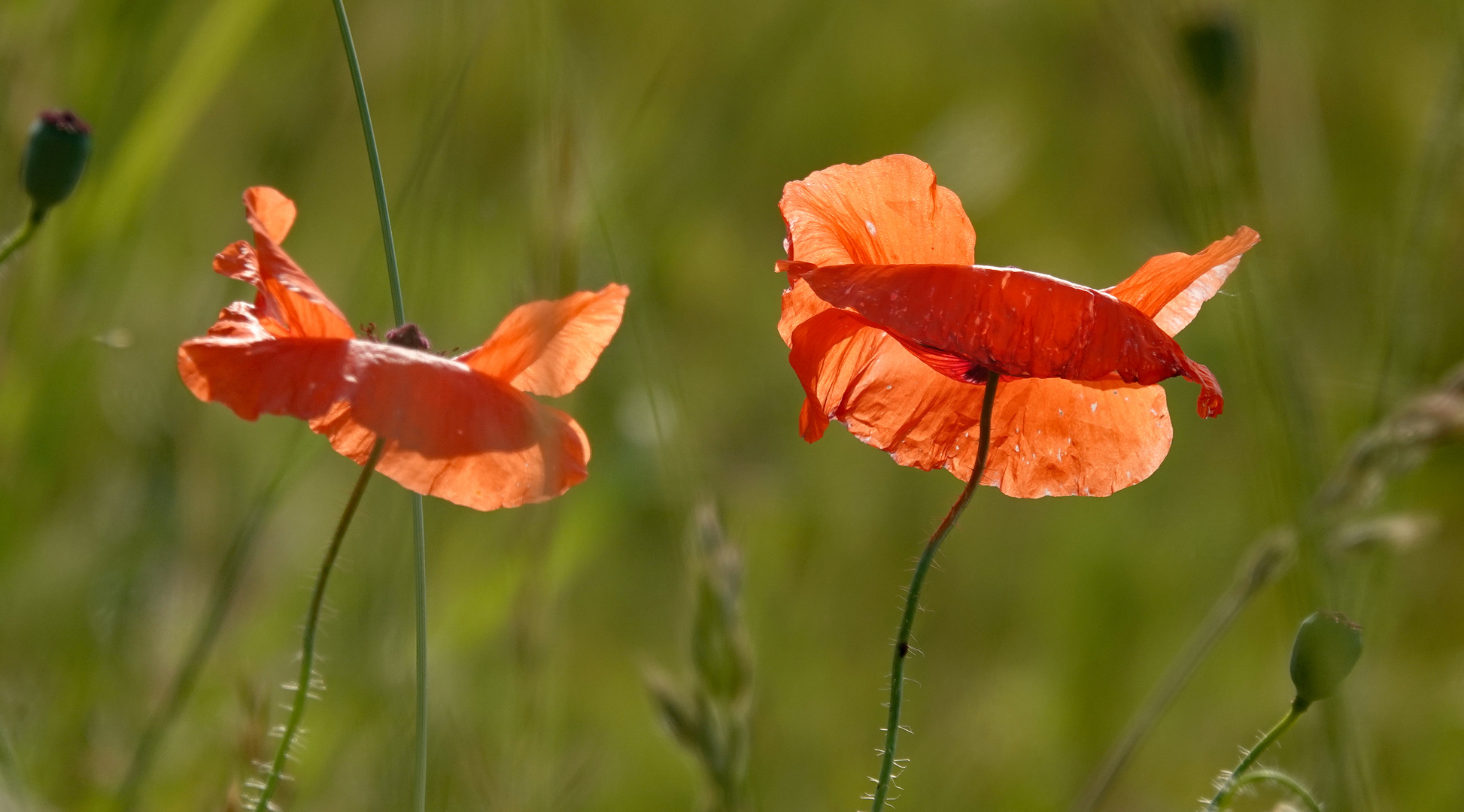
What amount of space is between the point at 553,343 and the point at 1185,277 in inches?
11.1

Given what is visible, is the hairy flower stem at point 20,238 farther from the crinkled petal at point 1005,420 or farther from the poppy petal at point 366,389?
Result: the crinkled petal at point 1005,420

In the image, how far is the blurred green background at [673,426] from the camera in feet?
3.07

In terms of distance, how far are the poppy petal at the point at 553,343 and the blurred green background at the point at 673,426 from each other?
0.18 meters

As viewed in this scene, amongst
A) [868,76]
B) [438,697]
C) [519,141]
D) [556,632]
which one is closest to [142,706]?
[438,697]

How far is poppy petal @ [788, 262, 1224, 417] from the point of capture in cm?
49

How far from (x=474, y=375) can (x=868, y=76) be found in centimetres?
195

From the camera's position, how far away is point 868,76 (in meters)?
2.32

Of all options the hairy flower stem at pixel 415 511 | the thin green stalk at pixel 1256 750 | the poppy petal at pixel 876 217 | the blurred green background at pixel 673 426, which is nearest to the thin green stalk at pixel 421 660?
the hairy flower stem at pixel 415 511

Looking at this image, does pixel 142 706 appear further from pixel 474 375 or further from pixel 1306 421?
pixel 1306 421

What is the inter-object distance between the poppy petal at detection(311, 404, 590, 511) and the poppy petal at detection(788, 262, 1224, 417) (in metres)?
0.12

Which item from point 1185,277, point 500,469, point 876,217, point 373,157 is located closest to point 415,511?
point 500,469

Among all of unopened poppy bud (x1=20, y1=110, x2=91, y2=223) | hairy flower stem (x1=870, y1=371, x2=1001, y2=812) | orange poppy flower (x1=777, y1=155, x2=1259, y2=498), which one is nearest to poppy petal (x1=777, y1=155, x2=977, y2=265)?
orange poppy flower (x1=777, y1=155, x2=1259, y2=498)

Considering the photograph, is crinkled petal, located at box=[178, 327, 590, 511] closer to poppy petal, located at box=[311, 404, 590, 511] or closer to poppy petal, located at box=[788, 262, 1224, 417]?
poppy petal, located at box=[311, 404, 590, 511]

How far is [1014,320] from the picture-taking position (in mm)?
506
